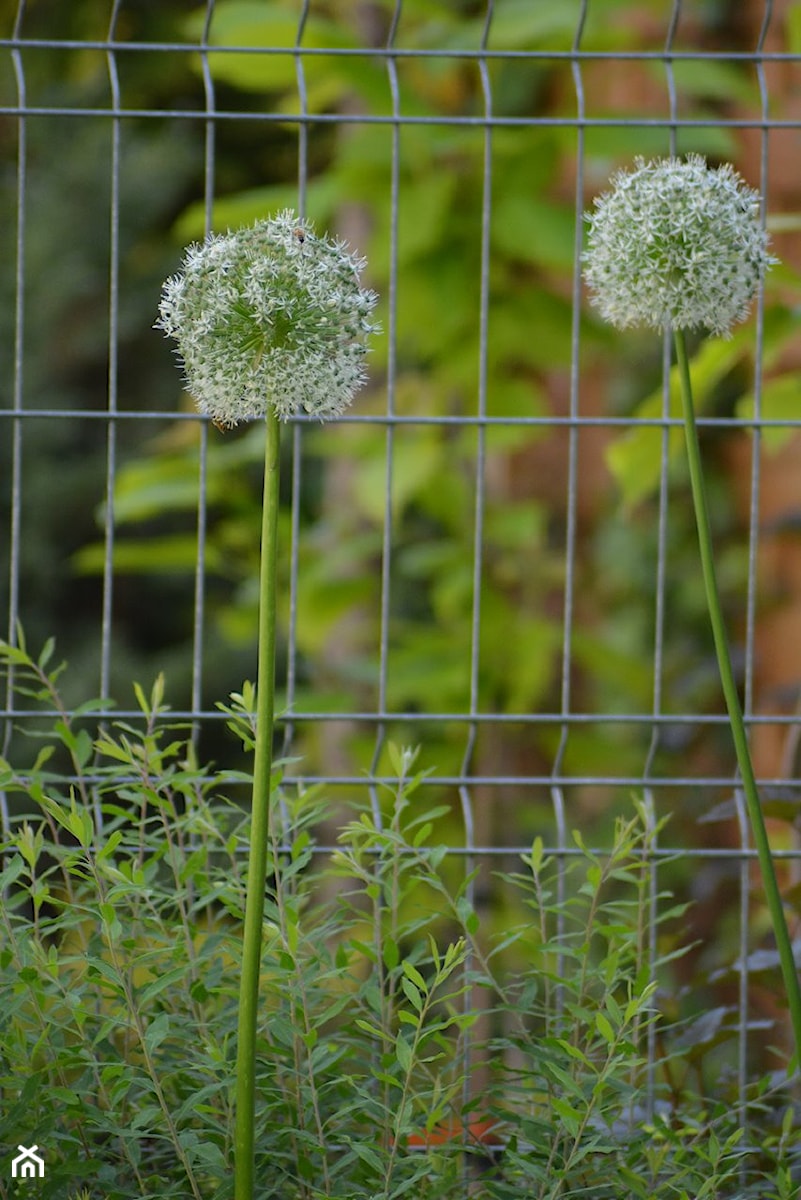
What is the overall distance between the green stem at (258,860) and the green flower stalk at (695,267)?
15.1 inches

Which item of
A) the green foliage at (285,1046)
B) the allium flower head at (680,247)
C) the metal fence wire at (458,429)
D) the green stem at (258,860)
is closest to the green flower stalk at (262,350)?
the green stem at (258,860)

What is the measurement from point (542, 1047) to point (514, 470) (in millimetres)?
2863

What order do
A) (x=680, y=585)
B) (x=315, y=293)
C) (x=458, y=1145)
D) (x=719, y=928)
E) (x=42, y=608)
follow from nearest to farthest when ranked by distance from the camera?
1. (x=315, y=293)
2. (x=458, y=1145)
3. (x=719, y=928)
4. (x=680, y=585)
5. (x=42, y=608)

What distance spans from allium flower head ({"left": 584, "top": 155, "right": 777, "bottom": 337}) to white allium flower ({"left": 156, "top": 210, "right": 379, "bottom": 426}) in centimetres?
27

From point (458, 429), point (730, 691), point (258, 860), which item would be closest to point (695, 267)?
point (730, 691)

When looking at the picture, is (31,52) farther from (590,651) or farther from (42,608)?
(590,651)

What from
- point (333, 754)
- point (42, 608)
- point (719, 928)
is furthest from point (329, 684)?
point (42, 608)

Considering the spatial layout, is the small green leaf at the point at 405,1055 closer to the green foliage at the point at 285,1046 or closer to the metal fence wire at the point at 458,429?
the green foliage at the point at 285,1046

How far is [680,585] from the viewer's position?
4.32 metres

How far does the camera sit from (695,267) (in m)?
1.23

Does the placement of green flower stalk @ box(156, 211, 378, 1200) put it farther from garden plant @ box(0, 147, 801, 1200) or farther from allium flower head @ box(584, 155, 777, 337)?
allium flower head @ box(584, 155, 777, 337)

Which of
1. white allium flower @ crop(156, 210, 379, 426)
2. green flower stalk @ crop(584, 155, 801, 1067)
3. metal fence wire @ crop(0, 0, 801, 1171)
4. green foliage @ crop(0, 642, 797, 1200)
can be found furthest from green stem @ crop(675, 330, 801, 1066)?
metal fence wire @ crop(0, 0, 801, 1171)

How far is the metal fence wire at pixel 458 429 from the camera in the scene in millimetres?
1815

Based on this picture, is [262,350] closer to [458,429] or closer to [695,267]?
[695,267]
